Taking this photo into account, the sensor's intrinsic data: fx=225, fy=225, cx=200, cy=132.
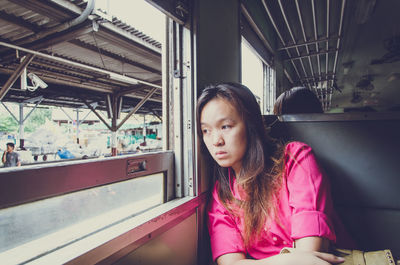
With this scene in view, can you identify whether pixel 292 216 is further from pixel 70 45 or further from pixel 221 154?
pixel 70 45

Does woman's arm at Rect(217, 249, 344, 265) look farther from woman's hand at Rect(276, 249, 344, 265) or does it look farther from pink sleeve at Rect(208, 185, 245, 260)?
pink sleeve at Rect(208, 185, 245, 260)

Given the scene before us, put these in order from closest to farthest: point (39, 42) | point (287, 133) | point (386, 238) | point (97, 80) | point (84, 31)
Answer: point (386, 238) < point (287, 133) < point (84, 31) < point (39, 42) < point (97, 80)

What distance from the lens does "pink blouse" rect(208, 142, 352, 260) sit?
91cm

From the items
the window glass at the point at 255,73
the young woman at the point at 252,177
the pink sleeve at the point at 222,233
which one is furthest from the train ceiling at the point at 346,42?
the pink sleeve at the point at 222,233

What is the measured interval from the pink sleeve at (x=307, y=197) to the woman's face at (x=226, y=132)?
26cm

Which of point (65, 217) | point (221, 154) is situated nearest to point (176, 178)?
point (221, 154)

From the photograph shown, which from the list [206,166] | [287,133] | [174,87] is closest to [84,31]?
[174,87]

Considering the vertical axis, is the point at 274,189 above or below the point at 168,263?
above

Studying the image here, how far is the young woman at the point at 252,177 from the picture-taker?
40.9 inches

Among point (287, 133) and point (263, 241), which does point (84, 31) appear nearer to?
point (287, 133)

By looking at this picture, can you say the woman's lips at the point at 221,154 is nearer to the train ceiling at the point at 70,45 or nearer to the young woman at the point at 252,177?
the young woman at the point at 252,177

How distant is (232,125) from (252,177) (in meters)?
0.28

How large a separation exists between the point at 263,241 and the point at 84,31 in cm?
321

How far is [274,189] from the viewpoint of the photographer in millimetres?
1121
